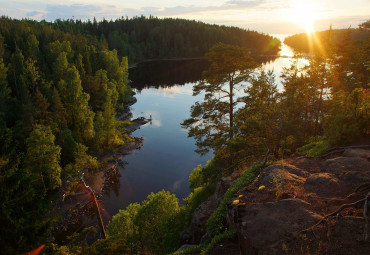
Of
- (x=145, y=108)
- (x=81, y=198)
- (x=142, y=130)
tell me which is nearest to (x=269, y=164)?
(x=81, y=198)

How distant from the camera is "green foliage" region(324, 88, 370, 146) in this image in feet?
46.3

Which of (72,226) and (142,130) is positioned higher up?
(142,130)

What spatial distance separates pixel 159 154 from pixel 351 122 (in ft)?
115

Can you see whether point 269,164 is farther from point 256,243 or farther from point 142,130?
point 142,130

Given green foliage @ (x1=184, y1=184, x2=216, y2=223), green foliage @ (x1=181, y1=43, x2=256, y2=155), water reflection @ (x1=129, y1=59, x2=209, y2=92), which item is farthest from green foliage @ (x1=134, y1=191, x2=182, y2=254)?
water reflection @ (x1=129, y1=59, x2=209, y2=92)

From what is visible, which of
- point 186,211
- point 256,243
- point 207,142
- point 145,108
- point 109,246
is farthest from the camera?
point 145,108

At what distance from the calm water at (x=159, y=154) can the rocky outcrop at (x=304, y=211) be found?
23251 millimetres

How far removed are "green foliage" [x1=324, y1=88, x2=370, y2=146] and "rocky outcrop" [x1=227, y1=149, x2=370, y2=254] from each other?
1.95m

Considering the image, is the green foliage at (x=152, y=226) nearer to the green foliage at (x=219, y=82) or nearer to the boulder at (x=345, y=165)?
the green foliage at (x=219, y=82)

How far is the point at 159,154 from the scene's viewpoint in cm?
4609

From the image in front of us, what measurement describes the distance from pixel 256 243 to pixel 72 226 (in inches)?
1050

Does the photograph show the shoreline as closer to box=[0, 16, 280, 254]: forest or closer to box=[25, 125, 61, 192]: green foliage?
box=[0, 16, 280, 254]: forest

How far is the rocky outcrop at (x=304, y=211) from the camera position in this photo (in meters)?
7.93

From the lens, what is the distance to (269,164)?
13797 mm
